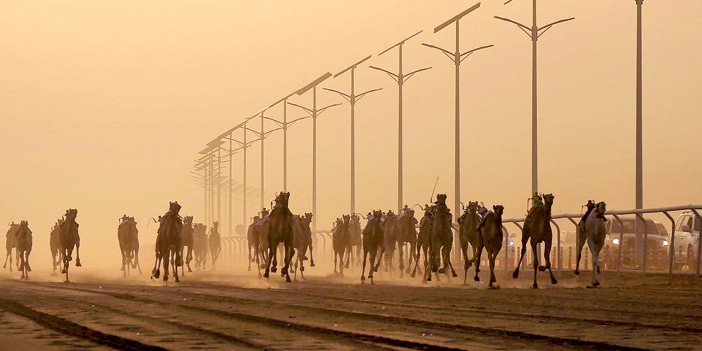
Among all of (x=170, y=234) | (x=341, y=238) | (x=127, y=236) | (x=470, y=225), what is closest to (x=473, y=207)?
(x=470, y=225)

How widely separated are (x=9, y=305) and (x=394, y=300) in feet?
20.6

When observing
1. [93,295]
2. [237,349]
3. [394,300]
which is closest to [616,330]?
[237,349]

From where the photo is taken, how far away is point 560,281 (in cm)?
3744

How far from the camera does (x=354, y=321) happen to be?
18.2 meters

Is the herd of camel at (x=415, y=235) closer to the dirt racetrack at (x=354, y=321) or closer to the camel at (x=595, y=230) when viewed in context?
the camel at (x=595, y=230)

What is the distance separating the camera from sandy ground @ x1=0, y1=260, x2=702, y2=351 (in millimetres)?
14281

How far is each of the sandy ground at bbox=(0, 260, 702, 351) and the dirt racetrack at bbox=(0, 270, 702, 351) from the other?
0.04 feet

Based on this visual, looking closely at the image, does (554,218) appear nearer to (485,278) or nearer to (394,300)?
(485,278)

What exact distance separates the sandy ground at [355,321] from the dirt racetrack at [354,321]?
0.04 ft

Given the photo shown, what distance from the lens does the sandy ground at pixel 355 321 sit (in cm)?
1428

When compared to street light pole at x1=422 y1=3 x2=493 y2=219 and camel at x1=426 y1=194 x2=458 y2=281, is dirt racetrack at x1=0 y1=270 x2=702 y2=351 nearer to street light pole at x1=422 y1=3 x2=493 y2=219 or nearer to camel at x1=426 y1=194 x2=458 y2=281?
camel at x1=426 y1=194 x2=458 y2=281

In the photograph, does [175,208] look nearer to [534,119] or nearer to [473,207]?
[473,207]

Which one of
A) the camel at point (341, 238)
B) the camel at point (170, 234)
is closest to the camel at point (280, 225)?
the camel at point (170, 234)

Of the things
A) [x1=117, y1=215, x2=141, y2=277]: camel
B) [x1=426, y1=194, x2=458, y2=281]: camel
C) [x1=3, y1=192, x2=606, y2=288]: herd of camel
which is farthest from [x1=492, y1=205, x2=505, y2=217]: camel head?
[x1=117, y1=215, x2=141, y2=277]: camel
